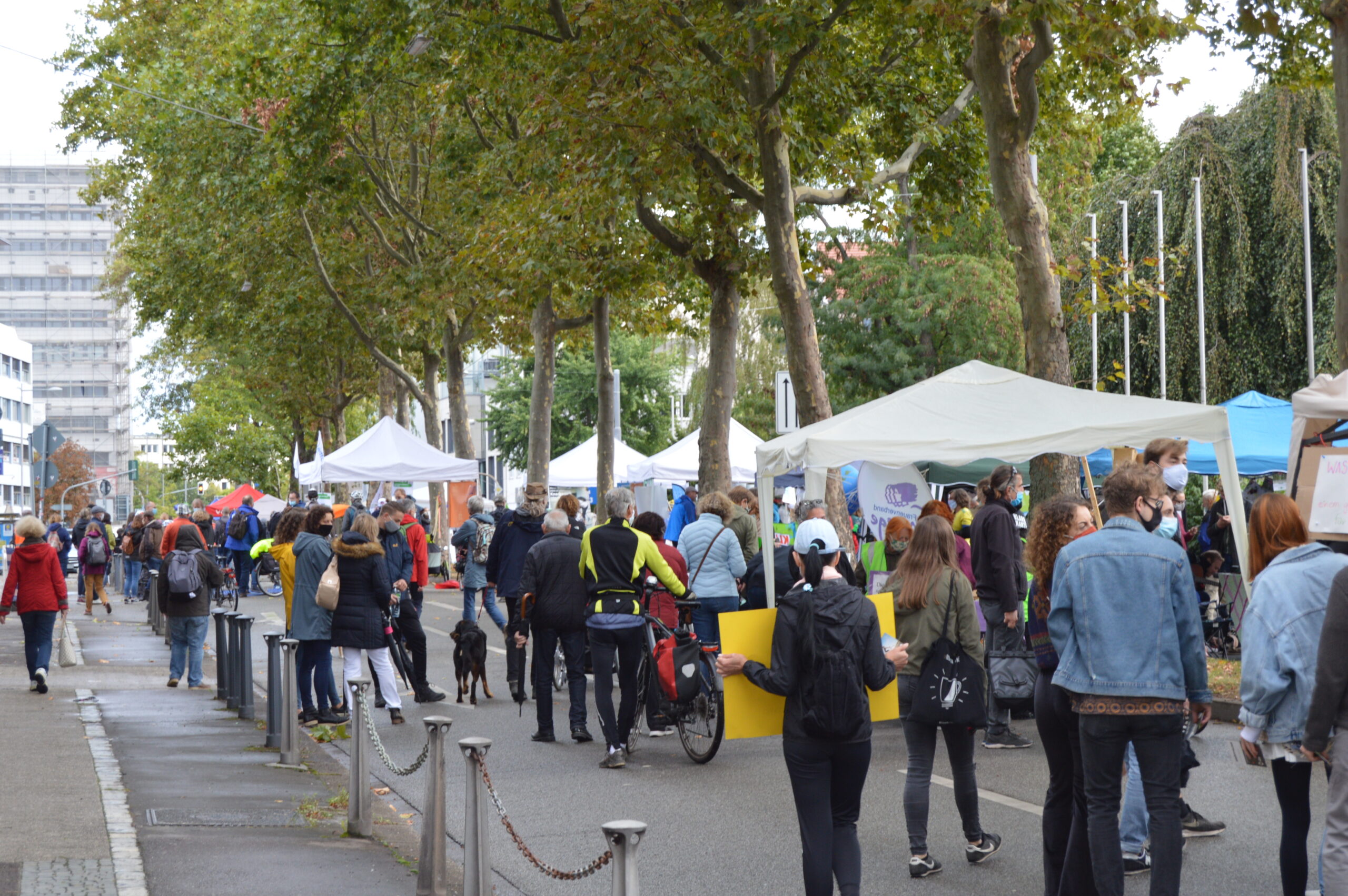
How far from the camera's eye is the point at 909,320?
3997cm

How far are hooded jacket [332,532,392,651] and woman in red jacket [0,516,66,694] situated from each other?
417 centimetres

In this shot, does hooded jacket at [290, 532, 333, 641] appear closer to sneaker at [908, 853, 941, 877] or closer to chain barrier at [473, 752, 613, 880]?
chain barrier at [473, 752, 613, 880]

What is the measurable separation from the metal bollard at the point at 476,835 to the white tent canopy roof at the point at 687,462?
763 inches

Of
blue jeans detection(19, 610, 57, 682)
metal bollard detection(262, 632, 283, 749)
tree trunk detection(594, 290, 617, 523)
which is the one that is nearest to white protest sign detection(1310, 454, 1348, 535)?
metal bollard detection(262, 632, 283, 749)

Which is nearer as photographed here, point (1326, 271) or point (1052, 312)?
point (1052, 312)

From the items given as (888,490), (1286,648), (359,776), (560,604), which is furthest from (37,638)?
(1286,648)

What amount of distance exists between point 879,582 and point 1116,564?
637 centimetres

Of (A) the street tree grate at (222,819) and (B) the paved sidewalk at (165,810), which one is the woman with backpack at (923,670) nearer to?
(B) the paved sidewalk at (165,810)

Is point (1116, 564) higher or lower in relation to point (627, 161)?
lower

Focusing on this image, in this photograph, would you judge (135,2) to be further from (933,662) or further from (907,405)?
(933,662)

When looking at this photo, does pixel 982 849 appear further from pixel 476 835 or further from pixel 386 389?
pixel 386 389

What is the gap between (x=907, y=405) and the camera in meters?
12.4

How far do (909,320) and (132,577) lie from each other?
20557 millimetres

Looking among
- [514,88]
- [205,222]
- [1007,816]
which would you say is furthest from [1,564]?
[1007,816]
